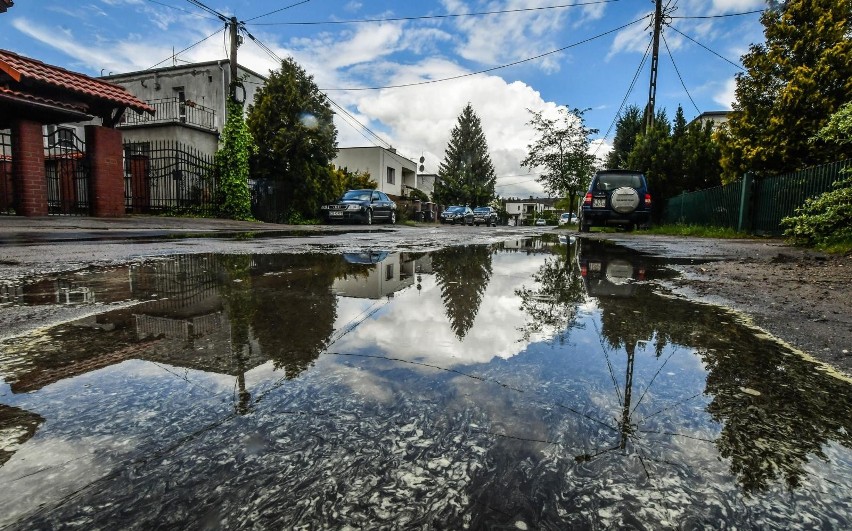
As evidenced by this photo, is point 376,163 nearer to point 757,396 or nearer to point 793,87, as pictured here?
point 793,87

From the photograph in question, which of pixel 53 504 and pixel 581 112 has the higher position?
pixel 581 112

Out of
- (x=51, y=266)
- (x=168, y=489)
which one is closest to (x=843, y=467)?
(x=168, y=489)

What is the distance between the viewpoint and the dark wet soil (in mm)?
1810

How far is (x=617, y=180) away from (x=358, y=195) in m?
12.3

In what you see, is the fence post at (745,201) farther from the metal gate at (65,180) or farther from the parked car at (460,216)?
the parked car at (460,216)

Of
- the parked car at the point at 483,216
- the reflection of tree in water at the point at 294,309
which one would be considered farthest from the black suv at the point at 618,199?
the parked car at the point at 483,216

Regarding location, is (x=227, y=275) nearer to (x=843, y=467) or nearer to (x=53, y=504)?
(x=53, y=504)

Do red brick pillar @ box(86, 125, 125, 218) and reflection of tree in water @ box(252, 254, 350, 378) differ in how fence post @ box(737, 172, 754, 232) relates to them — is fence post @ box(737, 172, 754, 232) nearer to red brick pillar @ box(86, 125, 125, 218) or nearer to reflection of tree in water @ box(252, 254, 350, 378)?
reflection of tree in water @ box(252, 254, 350, 378)

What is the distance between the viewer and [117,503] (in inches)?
28.5

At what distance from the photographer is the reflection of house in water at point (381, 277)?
2822 millimetres

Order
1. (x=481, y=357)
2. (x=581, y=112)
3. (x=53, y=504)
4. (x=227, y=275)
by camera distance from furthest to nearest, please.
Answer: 1. (x=581, y=112)
2. (x=227, y=275)
3. (x=481, y=357)
4. (x=53, y=504)

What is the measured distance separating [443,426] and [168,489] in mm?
554

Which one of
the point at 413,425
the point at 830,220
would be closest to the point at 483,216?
the point at 830,220

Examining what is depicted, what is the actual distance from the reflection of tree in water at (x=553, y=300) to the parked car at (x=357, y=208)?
16.4 meters
